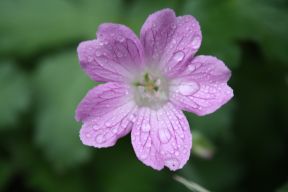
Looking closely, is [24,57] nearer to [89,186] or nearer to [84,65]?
[89,186]

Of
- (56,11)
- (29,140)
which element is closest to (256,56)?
(56,11)

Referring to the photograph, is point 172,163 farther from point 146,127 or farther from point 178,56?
point 178,56

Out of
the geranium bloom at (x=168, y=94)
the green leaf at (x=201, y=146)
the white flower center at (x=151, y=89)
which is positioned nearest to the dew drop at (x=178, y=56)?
the geranium bloom at (x=168, y=94)

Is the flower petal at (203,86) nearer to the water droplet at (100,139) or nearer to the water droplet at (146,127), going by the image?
the water droplet at (146,127)

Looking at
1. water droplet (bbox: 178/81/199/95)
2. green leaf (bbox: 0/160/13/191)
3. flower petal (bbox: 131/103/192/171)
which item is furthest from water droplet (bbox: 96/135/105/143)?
green leaf (bbox: 0/160/13/191)

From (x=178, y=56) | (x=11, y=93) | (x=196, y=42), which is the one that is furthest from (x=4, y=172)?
(x=196, y=42)

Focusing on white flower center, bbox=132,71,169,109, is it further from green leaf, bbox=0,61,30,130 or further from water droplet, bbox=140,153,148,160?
green leaf, bbox=0,61,30,130
